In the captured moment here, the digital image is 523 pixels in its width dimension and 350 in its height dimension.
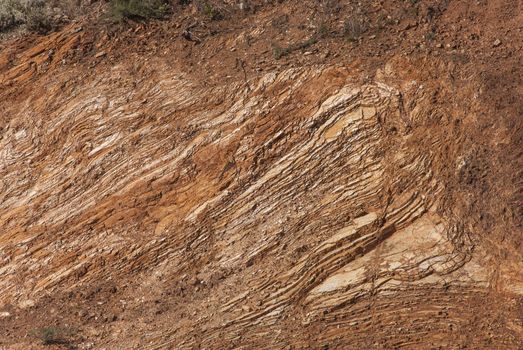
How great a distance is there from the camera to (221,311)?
29.7 feet

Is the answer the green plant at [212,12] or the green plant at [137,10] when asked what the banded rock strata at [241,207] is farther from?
the green plant at [212,12]

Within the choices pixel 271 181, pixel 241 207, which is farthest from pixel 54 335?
pixel 271 181

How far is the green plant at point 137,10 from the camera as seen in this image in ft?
35.7

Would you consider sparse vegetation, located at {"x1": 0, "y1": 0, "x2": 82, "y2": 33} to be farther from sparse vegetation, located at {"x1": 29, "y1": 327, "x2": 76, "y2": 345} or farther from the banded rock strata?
sparse vegetation, located at {"x1": 29, "y1": 327, "x2": 76, "y2": 345}

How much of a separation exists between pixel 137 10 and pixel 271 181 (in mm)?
3778

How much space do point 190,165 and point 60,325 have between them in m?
2.90

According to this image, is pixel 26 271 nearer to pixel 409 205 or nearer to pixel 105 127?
pixel 105 127

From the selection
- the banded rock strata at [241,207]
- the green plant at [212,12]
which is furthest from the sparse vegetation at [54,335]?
the green plant at [212,12]

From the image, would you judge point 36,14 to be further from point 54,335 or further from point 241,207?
point 54,335

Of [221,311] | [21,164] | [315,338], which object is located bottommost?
[315,338]

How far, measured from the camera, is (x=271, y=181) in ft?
31.0

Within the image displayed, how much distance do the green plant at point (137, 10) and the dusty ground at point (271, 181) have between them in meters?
0.23

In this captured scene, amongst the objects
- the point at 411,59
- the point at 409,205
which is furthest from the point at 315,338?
the point at 411,59

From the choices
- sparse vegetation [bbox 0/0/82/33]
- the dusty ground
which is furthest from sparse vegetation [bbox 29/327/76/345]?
sparse vegetation [bbox 0/0/82/33]
